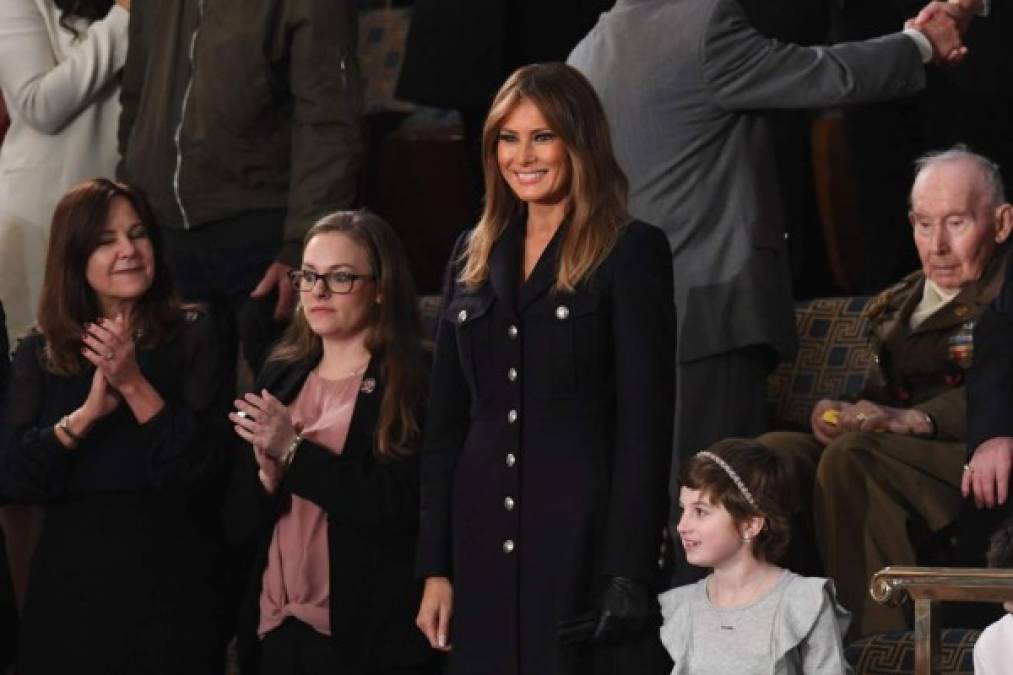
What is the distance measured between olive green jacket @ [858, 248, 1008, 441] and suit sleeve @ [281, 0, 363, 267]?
1463 mm

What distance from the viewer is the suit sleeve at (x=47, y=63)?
6.82m

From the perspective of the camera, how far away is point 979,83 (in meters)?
6.60

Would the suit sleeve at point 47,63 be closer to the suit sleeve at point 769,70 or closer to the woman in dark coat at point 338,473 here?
the woman in dark coat at point 338,473

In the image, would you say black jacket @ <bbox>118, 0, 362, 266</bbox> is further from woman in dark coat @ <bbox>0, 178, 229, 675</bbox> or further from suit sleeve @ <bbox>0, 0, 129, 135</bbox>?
woman in dark coat @ <bbox>0, 178, 229, 675</bbox>

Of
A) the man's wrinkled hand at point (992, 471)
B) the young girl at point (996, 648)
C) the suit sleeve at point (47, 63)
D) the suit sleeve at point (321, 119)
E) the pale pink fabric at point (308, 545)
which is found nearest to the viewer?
the young girl at point (996, 648)

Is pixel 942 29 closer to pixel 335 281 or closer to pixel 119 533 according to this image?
pixel 335 281

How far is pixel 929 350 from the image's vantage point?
5.70 meters

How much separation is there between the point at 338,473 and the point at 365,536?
18 cm

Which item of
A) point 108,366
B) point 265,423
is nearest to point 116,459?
point 108,366

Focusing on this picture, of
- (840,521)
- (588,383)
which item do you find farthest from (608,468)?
(840,521)

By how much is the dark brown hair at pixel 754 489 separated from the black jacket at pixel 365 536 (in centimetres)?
78

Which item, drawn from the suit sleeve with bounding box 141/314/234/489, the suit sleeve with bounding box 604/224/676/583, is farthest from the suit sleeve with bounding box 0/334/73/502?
the suit sleeve with bounding box 604/224/676/583

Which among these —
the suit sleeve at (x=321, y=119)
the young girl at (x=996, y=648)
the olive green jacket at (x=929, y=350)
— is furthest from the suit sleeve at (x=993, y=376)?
the suit sleeve at (x=321, y=119)

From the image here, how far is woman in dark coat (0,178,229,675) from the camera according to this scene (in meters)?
5.49
